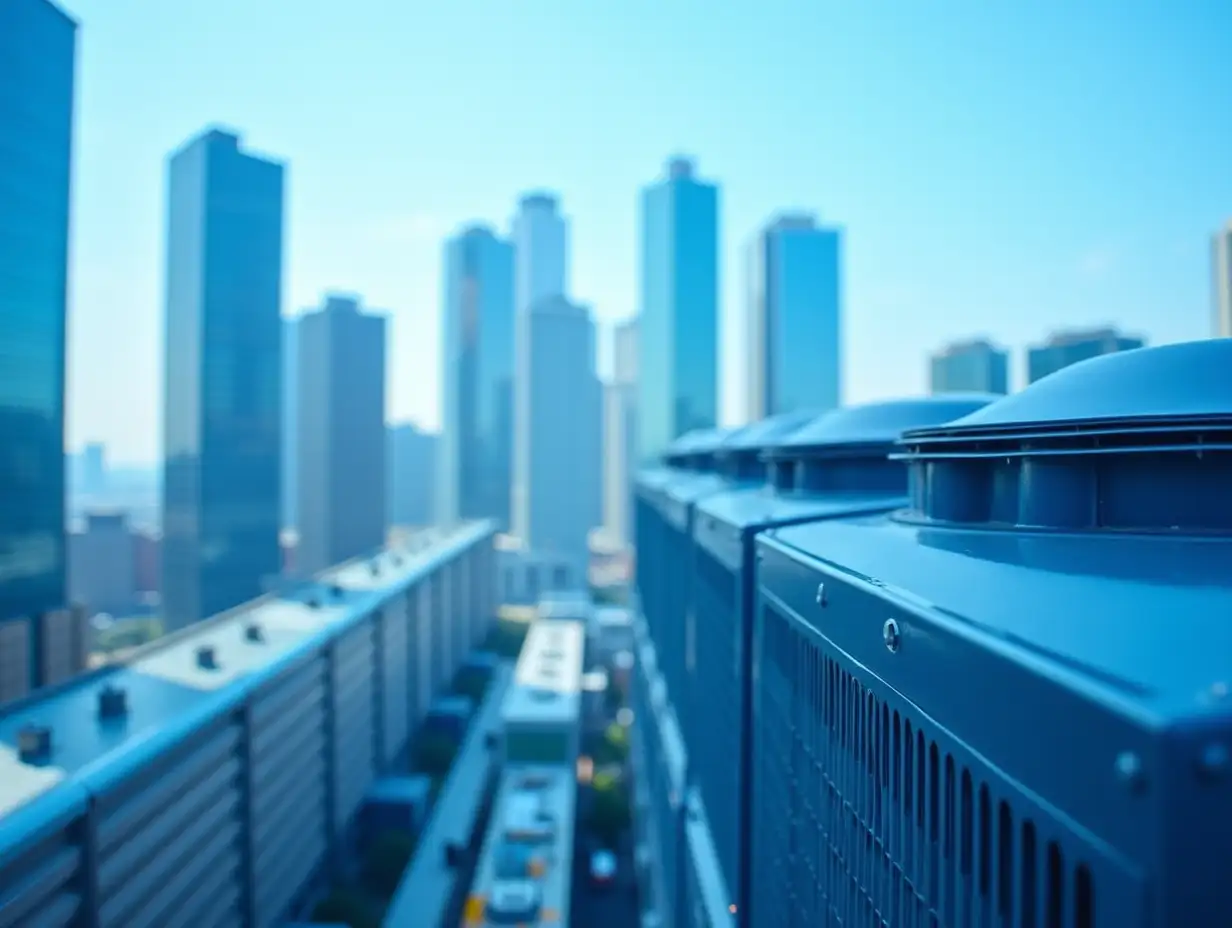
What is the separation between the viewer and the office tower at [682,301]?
80000 millimetres

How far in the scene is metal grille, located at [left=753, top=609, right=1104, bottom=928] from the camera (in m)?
3.63

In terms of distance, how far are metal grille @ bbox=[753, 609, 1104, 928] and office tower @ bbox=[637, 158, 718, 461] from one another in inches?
2781

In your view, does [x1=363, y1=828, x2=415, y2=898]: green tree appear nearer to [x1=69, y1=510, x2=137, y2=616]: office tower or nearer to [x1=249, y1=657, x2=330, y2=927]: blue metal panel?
[x1=249, y1=657, x2=330, y2=927]: blue metal panel

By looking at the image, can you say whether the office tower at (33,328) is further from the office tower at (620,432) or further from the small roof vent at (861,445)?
the office tower at (620,432)

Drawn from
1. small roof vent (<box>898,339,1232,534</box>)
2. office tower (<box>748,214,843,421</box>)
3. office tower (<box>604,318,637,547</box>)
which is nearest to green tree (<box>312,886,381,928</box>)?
small roof vent (<box>898,339,1232,534</box>)

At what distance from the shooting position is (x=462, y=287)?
314ft

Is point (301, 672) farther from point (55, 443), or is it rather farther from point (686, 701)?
point (55, 443)

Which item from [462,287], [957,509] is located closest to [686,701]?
[957,509]

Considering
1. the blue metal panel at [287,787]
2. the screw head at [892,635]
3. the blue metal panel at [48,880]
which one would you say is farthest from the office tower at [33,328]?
the screw head at [892,635]

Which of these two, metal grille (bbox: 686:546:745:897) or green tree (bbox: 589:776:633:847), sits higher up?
metal grille (bbox: 686:546:745:897)

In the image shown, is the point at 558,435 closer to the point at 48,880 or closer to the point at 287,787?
the point at 287,787

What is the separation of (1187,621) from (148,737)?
15121mm

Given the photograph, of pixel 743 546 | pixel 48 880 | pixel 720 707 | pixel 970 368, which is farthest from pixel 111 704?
pixel 970 368

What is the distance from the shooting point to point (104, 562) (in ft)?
217
